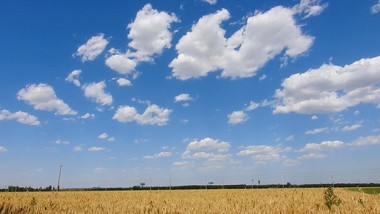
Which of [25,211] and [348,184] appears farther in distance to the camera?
[348,184]

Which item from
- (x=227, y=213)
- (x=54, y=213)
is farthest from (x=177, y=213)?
(x=54, y=213)

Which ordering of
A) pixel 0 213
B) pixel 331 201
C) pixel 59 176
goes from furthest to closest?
pixel 59 176 → pixel 331 201 → pixel 0 213

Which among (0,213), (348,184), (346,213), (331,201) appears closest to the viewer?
(0,213)

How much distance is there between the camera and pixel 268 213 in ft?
23.9

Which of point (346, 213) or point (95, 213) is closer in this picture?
point (346, 213)

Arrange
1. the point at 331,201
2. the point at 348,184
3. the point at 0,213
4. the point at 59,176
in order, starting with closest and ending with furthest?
the point at 0,213, the point at 331,201, the point at 59,176, the point at 348,184

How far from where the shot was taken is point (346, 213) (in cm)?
709

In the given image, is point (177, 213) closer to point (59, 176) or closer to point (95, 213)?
point (95, 213)

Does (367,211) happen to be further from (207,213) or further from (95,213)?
(95,213)

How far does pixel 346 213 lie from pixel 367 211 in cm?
96

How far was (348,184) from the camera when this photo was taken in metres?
105

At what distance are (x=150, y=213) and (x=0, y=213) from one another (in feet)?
10.3

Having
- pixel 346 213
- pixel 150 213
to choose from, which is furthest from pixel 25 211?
pixel 346 213

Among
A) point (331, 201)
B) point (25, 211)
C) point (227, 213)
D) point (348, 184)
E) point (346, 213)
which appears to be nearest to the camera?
point (346, 213)
